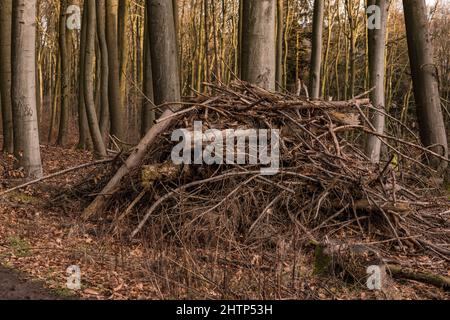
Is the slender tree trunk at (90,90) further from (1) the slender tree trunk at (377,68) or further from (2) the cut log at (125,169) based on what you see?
(1) the slender tree trunk at (377,68)

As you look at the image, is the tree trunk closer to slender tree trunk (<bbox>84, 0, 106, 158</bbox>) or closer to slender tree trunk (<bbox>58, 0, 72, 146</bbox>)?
slender tree trunk (<bbox>84, 0, 106, 158</bbox>)

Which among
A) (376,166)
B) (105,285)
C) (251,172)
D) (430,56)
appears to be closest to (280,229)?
(251,172)

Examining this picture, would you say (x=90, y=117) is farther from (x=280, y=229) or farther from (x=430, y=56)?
(x=280, y=229)

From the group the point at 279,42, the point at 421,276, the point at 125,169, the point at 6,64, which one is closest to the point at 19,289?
the point at 125,169

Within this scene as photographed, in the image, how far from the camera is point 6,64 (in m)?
12.9

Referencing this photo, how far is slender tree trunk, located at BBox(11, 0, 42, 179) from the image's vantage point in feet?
28.9

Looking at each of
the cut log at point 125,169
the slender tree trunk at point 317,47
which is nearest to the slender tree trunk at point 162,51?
the cut log at point 125,169

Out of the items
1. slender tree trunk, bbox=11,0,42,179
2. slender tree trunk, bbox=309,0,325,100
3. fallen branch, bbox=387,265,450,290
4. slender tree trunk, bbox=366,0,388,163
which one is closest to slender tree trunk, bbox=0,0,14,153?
slender tree trunk, bbox=11,0,42,179

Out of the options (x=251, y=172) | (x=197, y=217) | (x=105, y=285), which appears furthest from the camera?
(x=251, y=172)

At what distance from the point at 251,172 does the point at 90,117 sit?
9389mm

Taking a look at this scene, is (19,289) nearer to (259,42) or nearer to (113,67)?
(259,42)

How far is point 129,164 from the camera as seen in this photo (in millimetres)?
7641

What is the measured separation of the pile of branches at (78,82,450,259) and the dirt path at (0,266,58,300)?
1497 mm

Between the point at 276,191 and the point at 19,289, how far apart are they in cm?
321
